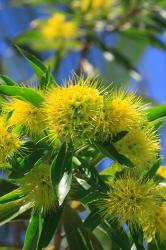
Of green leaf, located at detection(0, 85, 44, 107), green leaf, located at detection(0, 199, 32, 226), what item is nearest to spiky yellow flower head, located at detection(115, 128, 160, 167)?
green leaf, located at detection(0, 85, 44, 107)

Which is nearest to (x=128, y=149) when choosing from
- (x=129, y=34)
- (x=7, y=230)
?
(x=7, y=230)

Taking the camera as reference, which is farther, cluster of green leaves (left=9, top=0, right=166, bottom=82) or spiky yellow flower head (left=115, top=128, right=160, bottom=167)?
cluster of green leaves (left=9, top=0, right=166, bottom=82)

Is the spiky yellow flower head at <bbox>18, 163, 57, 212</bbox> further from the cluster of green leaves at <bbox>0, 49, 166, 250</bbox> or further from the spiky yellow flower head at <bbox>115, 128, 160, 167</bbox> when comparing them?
the spiky yellow flower head at <bbox>115, 128, 160, 167</bbox>

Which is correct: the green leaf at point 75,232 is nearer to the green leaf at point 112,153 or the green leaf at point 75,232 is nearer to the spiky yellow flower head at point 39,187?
the spiky yellow flower head at point 39,187

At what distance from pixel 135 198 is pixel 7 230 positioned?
5.20 ft

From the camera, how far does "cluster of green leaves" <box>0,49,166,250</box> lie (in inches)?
58.8

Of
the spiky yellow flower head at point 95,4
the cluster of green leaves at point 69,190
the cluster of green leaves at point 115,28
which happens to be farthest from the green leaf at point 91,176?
the spiky yellow flower head at point 95,4

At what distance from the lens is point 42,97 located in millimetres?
1503

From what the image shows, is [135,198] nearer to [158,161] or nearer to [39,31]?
[158,161]

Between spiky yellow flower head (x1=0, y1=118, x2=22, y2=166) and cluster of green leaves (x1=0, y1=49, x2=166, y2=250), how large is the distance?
1.2 inches

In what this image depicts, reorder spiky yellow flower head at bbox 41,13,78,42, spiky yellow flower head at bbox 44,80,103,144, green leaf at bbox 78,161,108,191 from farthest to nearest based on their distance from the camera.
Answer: spiky yellow flower head at bbox 41,13,78,42 → green leaf at bbox 78,161,108,191 → spiky yellow flower head at bbox 44,80,103,144

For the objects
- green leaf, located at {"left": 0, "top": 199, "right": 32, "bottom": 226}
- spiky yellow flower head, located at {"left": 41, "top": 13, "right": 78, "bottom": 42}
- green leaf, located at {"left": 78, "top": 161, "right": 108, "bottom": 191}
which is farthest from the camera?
spiky yellow flower head, located at {"left": 41, "top": 13, "right": 78, "bottom": 42}

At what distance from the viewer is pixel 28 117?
1504 millimetres

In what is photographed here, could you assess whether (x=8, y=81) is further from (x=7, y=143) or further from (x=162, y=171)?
(x=162, y=171)
